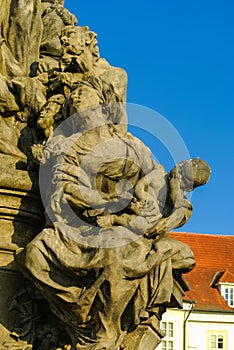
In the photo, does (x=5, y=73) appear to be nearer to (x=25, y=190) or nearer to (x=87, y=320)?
(x=25, y=190)

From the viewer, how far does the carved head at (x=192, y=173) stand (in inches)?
259

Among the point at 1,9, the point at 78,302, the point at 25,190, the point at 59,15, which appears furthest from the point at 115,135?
the point at 59,15

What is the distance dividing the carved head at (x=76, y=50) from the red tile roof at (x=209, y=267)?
31270mm

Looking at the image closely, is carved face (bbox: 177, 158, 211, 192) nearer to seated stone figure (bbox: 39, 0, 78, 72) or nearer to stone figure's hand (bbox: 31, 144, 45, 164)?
stone figure's hand (bbox: 31, 144, 45, 164)

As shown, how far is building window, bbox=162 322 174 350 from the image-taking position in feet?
127

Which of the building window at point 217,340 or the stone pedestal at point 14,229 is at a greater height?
the building window at point 217,340

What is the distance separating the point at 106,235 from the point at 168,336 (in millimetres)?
33655

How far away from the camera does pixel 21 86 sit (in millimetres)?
7367

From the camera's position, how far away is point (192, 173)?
6.57 metres

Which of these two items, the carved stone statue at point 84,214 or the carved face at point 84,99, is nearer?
the carved stone statue at point 84,214

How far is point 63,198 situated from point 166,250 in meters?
0.80

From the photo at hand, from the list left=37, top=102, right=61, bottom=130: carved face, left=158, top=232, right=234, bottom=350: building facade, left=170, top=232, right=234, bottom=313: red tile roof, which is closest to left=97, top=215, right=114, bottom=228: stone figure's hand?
left=37, top=102, right=61, bottom=130: carved face

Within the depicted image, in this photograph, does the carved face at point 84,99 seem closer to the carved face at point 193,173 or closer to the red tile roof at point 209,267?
the carved face at point 193,173

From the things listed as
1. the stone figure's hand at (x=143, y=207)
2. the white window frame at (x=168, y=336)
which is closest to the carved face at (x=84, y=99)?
the stone figure's hand at (x=143, y=207)
